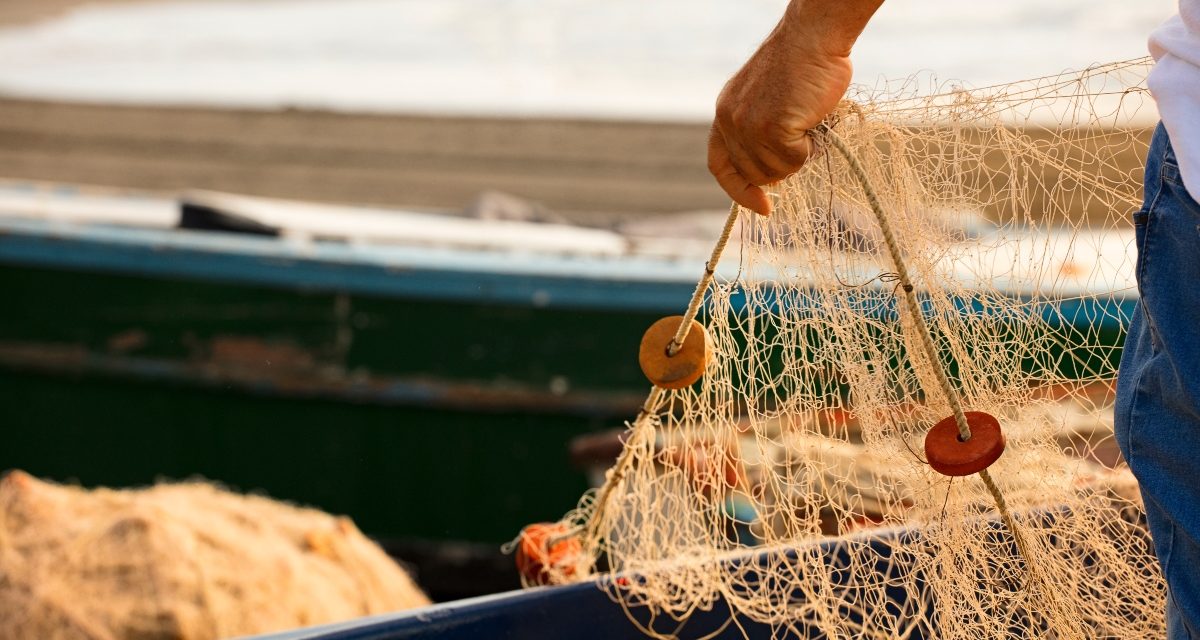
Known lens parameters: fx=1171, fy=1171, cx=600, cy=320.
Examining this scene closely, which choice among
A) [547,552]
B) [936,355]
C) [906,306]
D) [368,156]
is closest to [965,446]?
[936,355]

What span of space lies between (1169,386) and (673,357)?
0.62 meters

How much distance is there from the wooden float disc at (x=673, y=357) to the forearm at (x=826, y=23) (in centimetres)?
47

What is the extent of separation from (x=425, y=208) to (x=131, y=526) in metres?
3.06

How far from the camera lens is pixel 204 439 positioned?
12.5ft

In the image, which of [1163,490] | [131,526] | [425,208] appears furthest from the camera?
[425,208]

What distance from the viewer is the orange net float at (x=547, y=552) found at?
6.17ft

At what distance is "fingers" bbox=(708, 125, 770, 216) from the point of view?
1.25 meters

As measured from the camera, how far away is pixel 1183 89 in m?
1.05

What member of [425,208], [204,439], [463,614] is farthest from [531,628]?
[425,208]

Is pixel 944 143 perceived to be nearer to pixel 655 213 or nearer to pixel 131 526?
pixel 131 526

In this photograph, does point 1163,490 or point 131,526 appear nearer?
point 1163,490

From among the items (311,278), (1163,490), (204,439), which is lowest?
(204,439)

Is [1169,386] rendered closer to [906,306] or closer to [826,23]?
[906,306]

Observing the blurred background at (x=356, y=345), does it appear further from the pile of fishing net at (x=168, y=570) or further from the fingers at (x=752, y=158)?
the fingers at (x=752, y=158)
